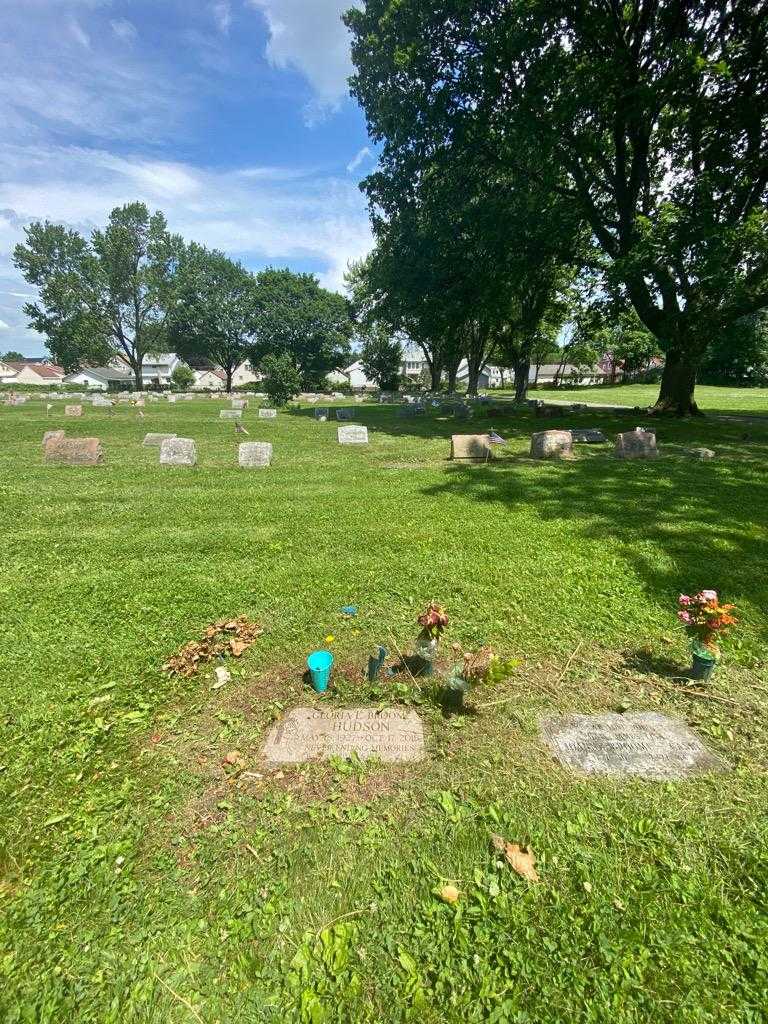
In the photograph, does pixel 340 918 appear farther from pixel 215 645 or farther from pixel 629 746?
pixel 215 645

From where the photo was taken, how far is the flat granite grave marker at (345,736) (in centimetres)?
276

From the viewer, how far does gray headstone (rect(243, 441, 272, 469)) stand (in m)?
10.9

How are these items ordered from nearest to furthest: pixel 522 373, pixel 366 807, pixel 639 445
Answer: pixel 366 807, pixel 639 445, pixel 522 373

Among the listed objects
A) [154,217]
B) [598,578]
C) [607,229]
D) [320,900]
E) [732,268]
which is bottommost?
[320,900]

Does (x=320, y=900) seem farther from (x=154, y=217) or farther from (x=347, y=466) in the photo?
(x=154, y=217)

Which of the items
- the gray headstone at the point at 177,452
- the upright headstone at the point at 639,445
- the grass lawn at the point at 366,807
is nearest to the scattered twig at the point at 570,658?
the grass lawn at the point at 366,807

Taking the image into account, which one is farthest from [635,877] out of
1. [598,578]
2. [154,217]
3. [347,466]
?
[154,217]

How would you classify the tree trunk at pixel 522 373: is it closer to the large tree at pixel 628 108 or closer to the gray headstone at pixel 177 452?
the large tree at pixel 628 108

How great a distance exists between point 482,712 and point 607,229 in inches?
834

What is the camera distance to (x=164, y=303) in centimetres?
5519

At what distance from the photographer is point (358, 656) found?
3.68 metres

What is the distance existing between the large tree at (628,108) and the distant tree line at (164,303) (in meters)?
36.2

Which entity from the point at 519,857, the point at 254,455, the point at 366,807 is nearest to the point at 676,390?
the point at 254,455

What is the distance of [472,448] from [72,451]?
9.85 metres
